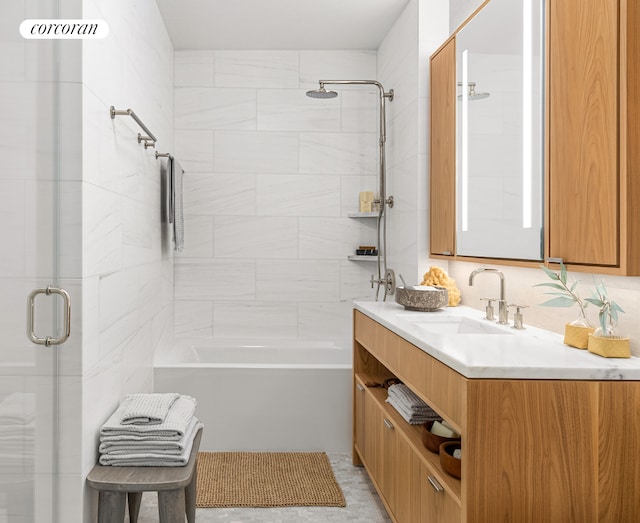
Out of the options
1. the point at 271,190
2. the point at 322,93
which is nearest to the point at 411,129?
the point at 322,93

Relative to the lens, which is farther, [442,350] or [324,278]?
[324,278]

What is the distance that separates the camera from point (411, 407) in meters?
2.17

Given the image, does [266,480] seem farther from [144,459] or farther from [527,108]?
[527,108]

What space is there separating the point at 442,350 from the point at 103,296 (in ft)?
4.08

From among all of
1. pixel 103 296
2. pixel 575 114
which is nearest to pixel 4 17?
pixel 103 296

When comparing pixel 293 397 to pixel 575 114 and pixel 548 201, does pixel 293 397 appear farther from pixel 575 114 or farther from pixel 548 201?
pixel 575 114

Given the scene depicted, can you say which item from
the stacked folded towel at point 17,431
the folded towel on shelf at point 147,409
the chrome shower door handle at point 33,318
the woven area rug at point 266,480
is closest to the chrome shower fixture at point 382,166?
the woven area rug at point 266,480

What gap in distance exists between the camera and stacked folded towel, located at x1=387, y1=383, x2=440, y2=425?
214 centimetres

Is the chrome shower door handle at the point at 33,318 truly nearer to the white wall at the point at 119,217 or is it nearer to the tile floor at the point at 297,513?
the white wall at the point at 119,217

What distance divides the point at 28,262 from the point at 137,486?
0.84 m

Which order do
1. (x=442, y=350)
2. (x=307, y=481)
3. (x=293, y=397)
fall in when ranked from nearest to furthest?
(x=442, y=350) < (x=307, y=481) < (x=293, y=397)

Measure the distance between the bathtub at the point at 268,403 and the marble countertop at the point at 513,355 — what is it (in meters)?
1.08

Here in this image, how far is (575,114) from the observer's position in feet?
5.66

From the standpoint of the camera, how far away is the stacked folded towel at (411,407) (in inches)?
84.4
